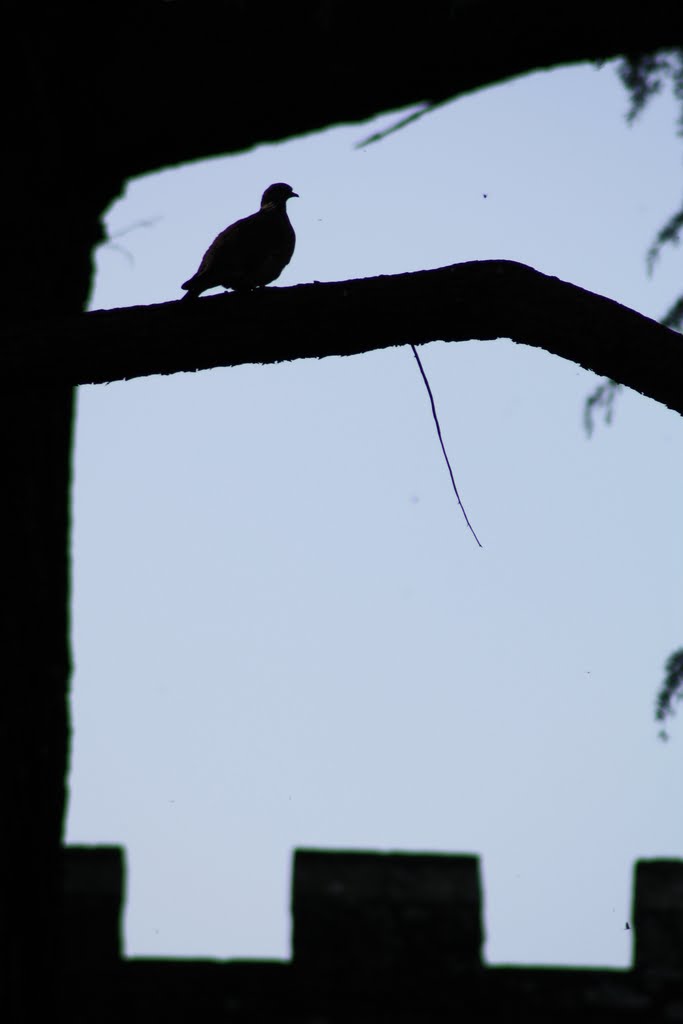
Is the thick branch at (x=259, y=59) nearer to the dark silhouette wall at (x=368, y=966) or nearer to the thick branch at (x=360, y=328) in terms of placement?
the thick branch at (x=360, y=328)

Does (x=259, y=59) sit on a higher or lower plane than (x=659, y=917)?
higher

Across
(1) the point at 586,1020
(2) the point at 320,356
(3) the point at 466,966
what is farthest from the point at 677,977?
(2) the point at 320,356

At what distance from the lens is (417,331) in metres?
3.42

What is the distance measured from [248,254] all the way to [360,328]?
181cm

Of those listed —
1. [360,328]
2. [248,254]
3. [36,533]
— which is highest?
[248,254]

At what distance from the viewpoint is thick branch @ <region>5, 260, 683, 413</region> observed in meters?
3.27

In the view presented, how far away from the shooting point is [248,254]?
202 inches

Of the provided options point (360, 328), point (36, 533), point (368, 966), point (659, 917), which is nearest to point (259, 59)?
point (360, 328)

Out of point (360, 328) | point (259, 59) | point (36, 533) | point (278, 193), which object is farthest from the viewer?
point (278, 193)

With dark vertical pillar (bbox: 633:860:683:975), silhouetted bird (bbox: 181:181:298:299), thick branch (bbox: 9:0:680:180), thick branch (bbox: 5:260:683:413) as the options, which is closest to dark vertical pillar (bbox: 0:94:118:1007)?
thick branch (bbox: 9:0:680:180)

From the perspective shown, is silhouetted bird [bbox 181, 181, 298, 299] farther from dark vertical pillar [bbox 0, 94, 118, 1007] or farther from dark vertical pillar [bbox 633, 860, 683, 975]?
dark vertical pillar [bbox 633, 860, 683, 975]

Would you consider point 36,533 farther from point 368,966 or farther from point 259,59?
point 368,966

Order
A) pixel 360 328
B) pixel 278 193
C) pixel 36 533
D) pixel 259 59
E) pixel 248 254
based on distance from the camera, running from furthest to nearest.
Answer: pixel 278 193 < pixel 248 254 < pixel 36 533 < pixel 259 59 < pixel 360 328

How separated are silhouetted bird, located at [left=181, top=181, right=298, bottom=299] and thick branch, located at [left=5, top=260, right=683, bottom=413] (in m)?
1.22
